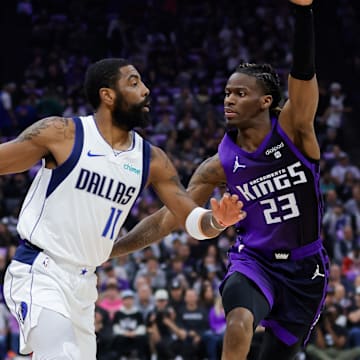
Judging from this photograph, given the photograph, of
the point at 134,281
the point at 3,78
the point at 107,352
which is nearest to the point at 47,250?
the point at 107,352

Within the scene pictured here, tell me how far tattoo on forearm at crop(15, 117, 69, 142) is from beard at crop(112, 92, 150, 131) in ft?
1.12

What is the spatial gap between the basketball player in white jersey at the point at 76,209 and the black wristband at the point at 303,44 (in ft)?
3.28

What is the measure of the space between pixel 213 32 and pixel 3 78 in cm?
494

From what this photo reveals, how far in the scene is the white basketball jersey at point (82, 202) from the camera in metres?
5.58

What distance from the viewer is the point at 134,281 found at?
13.7 meters

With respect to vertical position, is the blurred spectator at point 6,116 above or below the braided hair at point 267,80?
below

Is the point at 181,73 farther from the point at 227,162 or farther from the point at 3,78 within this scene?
the point at 227,162

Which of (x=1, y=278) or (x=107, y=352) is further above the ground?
(x=1, y=278)

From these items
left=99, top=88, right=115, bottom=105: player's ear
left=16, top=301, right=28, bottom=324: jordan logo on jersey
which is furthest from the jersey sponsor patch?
left=16, top=301, right=28, bottom=324: jordan logo on jersey

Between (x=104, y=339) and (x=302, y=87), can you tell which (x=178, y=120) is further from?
(x=302, y=87)

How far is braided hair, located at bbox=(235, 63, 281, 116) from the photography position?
6363mm

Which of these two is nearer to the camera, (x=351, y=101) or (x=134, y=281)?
(x=134, y=281)

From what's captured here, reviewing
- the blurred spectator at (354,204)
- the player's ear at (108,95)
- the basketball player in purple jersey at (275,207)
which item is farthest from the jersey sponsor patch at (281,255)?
the blurred spectator at (354,204)

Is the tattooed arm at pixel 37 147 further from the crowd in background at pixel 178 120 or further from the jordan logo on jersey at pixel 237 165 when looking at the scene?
the crowd in background at pixel 178 120
